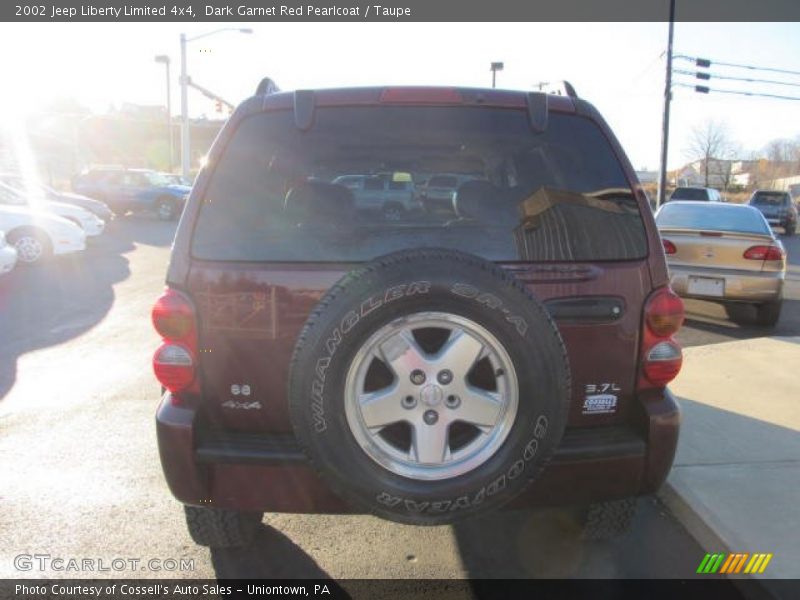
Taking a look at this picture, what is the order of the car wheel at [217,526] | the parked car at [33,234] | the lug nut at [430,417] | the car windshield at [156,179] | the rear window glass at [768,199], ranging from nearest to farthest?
the lug nut at [430,417] → the car wheel at [217,526] → the parked car at [33,234] → the car windshield at [156,179] → the rear window glass at [768,199]

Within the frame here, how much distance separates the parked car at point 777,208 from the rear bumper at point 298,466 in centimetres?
2594

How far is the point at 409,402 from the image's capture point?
2148 mm

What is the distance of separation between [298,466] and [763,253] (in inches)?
271

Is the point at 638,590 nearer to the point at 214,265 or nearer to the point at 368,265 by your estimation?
the point at 368,265

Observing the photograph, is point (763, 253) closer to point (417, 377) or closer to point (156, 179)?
point (417, 377)

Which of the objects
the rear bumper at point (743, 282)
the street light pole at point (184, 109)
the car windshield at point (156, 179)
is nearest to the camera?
the rear bumper at point (743, 282)

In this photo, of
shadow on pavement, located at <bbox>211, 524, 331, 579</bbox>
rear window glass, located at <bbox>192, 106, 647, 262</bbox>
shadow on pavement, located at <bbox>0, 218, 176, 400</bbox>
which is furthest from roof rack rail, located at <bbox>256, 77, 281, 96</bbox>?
shadow on pavement, located at <bbox>0, 218, 176, 400</bbox>

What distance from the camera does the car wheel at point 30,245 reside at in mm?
11602

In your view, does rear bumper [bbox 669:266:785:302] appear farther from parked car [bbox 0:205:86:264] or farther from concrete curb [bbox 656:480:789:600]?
parked car [bbox 0:205:86:264]

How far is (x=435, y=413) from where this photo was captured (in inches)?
84.6

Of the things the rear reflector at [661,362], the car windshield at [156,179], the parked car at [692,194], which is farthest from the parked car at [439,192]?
the car windshield at [156,179]

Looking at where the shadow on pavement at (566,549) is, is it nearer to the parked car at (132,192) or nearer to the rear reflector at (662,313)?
the rear reflector at (662,313)

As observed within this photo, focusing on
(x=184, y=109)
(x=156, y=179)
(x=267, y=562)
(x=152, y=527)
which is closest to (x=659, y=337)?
(x=267, y=562)

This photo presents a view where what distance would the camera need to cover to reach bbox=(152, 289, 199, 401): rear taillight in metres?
2.34
